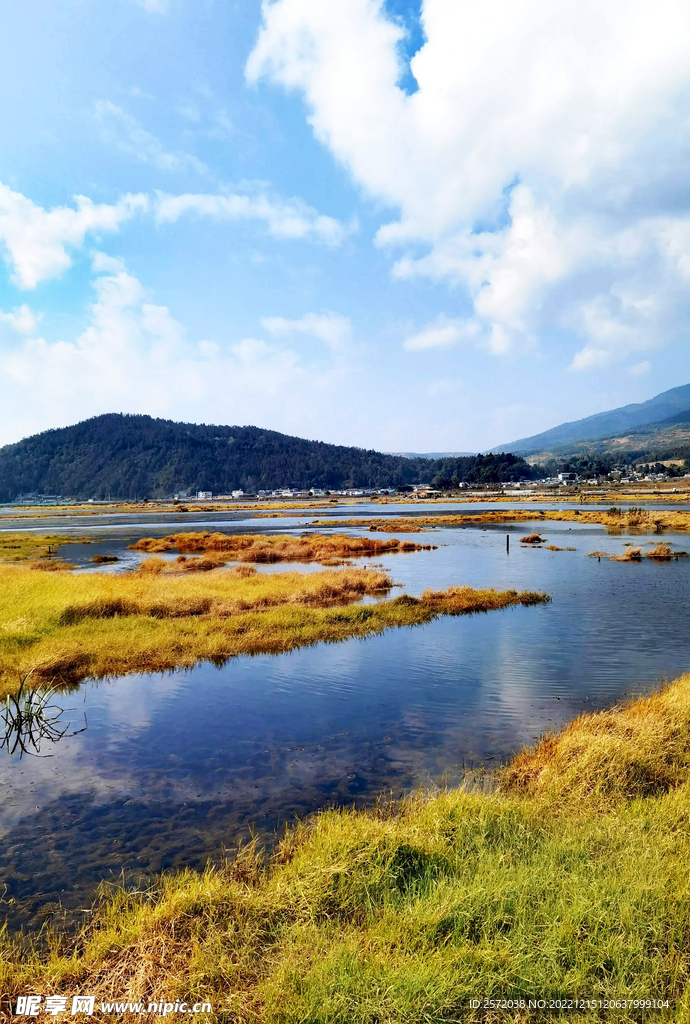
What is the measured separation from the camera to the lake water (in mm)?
10688

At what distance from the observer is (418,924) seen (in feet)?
23.4

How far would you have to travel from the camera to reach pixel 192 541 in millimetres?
71438

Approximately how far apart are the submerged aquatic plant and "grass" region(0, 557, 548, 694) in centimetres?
88

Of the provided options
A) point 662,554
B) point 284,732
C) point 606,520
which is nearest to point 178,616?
point 284,732

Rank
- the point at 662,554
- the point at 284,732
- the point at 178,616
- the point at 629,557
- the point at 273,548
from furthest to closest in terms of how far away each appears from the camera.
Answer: the point at 273,548
the point at 662,554
the point at 629,557
the point at 178,616
the point at 284,732

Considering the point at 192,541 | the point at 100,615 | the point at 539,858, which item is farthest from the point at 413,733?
the point at 192,541

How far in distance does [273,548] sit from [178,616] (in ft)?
103

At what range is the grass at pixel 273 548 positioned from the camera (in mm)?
57062

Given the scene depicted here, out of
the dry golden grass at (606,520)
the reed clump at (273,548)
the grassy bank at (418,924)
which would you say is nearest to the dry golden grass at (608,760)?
the grassy bank at (418,924)

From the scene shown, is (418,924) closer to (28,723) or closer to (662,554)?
(28,723)

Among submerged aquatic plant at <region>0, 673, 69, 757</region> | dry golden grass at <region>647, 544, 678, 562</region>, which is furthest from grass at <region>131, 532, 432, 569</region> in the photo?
submerged aquatic plant at <region>0, 673, 69, 757</region>

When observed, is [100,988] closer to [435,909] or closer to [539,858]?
[435,909]

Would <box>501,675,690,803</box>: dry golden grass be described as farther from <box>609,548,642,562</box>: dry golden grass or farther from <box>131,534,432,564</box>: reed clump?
<box>131,534,432,564</box>: reed clump

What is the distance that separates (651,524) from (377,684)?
254 ft
